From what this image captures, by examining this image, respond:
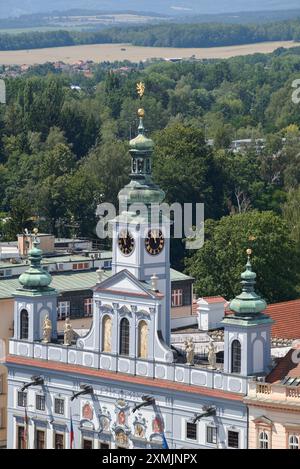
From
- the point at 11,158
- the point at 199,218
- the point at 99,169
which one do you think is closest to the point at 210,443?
the point at 199,218

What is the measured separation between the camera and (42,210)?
15450 cm

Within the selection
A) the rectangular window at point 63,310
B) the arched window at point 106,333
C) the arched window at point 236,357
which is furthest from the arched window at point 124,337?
the rectangular window at point 63,310

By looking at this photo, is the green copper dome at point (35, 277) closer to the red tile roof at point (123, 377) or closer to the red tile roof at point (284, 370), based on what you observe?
the red tile roof at point (123, 377)

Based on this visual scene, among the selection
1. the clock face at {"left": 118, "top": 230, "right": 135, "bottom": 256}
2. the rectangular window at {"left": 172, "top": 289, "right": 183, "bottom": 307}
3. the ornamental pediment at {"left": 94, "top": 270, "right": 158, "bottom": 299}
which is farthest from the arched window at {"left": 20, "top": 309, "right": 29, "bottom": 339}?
the rectangular window at {"left": 172, "top": 289, "right": 183, "bottom": 307}

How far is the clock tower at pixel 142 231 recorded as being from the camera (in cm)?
9038

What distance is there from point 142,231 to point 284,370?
816 centimetres

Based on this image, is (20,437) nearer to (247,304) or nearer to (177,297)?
(247,304)

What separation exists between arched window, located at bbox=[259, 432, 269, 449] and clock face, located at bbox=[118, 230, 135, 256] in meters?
9.45

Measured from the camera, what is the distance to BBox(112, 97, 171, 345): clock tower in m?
90.4

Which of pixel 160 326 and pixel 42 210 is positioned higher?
pixel 160 326

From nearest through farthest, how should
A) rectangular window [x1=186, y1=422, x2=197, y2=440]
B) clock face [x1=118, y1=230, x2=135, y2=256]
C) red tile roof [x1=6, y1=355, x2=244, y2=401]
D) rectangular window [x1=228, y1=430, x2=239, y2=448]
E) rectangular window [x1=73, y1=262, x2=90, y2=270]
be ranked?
rectangular window [x1=228, y1=430, x2=239, y2=448] < red tile roof [x1=6, y1=355, x2=244, y2=401] < rectangular window [x1=186, y1=422, x2=197, y2=440] < clock face [x1=118, y1=230, x2=135, y2=256] < rectangular window [x1=73, y1=262, x2=90, y2=270]

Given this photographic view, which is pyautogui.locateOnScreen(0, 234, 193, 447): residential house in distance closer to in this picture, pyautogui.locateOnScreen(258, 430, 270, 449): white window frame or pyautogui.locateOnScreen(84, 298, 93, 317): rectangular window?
pyautogui.locateOnScreen(84, 298, 93, 317): rectangular window

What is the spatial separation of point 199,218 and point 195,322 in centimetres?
5292

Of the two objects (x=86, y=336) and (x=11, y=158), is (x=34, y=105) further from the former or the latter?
(x=86, y=336)
